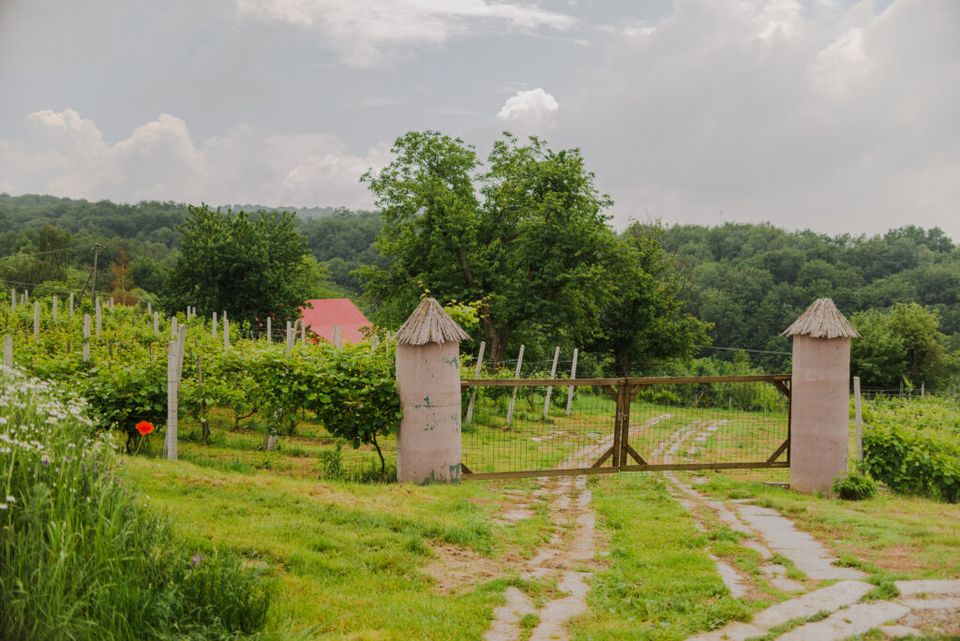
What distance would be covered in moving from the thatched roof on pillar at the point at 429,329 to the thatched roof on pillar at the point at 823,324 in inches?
163

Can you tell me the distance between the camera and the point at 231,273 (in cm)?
2934

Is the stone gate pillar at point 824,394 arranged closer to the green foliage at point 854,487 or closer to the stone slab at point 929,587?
the green foliage at point 854,487

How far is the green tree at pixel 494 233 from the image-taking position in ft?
80.5

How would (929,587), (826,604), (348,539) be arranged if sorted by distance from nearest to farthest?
(826,604) < (929,587) < (348,539)

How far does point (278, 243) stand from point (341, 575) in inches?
1100

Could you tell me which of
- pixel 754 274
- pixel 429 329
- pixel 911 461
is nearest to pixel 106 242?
pixel 754 274

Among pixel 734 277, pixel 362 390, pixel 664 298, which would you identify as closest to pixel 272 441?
pixel 362 390

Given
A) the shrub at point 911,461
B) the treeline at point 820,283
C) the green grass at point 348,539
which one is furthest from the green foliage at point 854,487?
the treeline at point 820,283

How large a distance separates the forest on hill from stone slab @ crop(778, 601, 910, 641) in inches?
1354

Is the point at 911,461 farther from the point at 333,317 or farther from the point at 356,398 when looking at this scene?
the point at 333,317

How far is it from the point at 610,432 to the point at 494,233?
1403cm

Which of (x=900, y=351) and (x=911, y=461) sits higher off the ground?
(x=900, y=351)

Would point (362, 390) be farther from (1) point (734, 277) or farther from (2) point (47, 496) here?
(1) point (734, 277)

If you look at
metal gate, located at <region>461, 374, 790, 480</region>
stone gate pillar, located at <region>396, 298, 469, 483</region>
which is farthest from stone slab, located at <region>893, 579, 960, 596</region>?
stone gate pillar, located at <region>396, 298, 469, 483</region>
